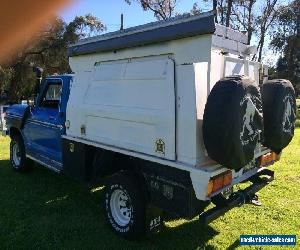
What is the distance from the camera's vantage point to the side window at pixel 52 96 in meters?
6.31

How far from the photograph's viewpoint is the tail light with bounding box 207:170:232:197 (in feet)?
12.5

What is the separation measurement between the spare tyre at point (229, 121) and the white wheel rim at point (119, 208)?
1563 mm

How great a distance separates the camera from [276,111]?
444 centimetres

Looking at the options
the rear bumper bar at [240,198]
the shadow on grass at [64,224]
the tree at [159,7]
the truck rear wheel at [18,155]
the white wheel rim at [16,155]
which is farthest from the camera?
the tree at [159,7]

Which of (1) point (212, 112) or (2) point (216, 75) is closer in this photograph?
(1) point (212, 112)

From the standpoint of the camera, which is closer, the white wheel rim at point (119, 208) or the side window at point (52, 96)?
the white wheel rim at point (119, 208)

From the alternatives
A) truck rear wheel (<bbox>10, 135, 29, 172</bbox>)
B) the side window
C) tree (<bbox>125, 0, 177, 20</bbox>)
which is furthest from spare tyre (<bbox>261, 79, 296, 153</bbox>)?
tree (<bbox>125, 0, 177, 20</bbox>)

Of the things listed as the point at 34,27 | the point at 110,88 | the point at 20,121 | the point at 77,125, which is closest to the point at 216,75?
the point at 110,88

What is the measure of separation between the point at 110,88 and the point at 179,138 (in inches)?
55.5

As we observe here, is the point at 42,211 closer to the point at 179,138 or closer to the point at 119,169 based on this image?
the point at 119,169

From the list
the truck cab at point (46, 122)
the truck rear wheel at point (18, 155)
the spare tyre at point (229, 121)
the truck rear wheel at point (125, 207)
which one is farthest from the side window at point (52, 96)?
the spare tyre at point (229, 121)

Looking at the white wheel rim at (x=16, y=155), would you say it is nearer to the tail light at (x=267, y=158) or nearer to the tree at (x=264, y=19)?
the tail light at (x=267, y=158)

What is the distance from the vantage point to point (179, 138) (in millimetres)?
3982

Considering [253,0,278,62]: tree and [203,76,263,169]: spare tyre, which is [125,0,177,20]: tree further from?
[203,76,263,169]: spare tyre
